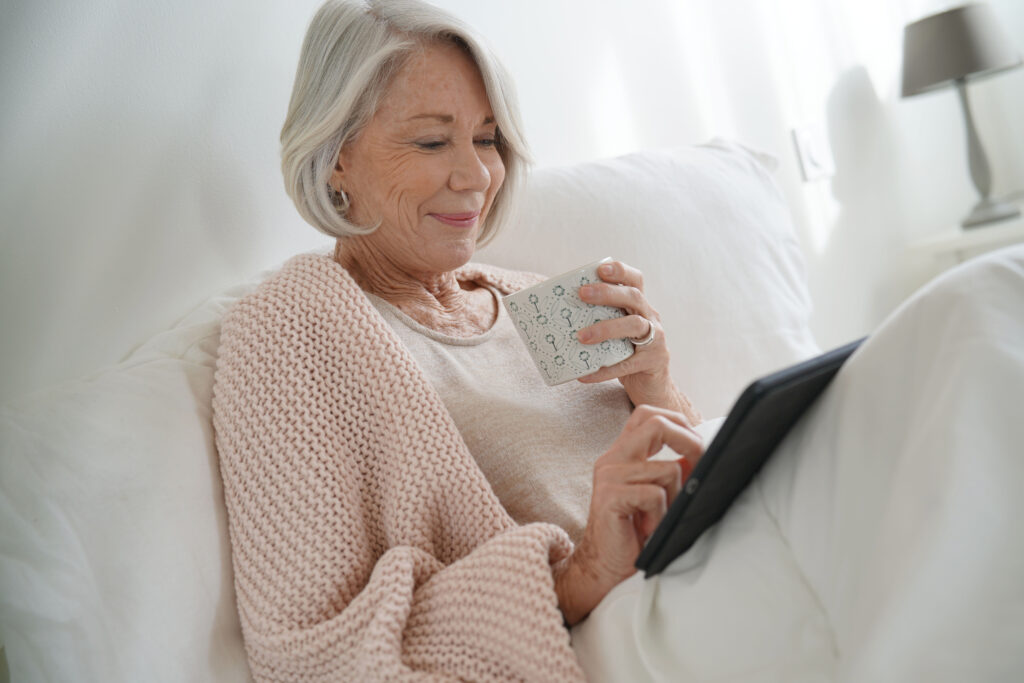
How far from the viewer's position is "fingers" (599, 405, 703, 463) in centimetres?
74

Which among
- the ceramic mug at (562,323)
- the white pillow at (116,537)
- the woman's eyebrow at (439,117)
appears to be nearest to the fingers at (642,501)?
the ceramic mug at (562,323)

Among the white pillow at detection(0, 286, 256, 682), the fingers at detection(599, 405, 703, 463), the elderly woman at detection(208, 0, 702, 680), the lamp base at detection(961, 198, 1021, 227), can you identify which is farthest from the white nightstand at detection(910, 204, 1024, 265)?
the white pillow at detection(0, 286, 256, 682)

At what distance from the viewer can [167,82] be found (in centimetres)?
108

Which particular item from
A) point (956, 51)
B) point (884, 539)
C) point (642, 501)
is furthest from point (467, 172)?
point (956, 51)

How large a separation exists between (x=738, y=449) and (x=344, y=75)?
0.64 m

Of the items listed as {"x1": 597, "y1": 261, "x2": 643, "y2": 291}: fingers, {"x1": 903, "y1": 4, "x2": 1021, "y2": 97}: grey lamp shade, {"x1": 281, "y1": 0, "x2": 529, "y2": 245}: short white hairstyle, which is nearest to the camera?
{"x1": 597, "y1": 261, "x2": 643, "y2": 291}: fingers

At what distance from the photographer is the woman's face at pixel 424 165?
995 mm

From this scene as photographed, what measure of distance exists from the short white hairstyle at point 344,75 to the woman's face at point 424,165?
15 millimetres

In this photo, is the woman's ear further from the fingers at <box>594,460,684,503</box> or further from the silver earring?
the fingers at <box>594,460,684,503</box>

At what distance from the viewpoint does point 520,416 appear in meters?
0.99

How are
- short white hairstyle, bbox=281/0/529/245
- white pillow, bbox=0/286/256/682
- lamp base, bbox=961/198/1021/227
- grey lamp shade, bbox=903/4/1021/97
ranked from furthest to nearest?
lamp base, bbox=961/198/1021/227
grey lamp shade, bbox=903/4/1021/97
short white hairstyle, bbox=281/0/529/245
white pillow, bbox=0/286/256/682

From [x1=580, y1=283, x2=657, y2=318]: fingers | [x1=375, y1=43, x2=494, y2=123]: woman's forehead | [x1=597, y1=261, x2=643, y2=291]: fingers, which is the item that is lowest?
[x1=580, y1=283, x2=657, y2=318]: fingers

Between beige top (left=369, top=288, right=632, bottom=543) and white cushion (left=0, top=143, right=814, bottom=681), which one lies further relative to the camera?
beige top (left=369, top=288, right=632, bottom=543)

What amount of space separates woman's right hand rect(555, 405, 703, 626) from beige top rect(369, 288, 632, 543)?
0.17m
